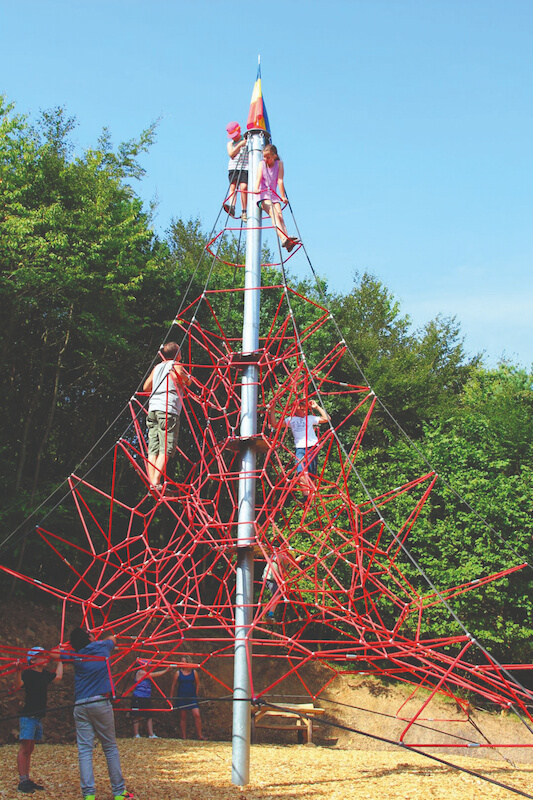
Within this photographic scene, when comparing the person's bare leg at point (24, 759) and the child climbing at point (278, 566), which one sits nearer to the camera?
the child climbing at point (278, 566)

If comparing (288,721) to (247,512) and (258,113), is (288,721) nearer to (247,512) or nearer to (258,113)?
(247,512)

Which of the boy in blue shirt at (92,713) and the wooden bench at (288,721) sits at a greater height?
the boy in blue shirt at (92,713)

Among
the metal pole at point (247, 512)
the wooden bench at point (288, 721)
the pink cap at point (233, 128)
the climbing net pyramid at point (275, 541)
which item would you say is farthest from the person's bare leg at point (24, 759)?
the pink cap at point (233, 128)

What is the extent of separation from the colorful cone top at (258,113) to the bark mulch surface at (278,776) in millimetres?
5915

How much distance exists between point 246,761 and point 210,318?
1277 centimetres

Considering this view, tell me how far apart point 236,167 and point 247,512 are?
11.9ft

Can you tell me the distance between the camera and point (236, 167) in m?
7.18

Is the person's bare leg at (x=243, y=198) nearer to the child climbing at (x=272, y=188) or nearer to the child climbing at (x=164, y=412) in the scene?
the child climbing at (x=272, y=188)

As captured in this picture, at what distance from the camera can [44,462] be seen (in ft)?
49.0

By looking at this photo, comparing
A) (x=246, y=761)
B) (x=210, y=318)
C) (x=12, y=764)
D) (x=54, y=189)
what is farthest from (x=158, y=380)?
(x=210, y=318)

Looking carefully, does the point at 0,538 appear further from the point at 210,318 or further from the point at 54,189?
the point at 210,318

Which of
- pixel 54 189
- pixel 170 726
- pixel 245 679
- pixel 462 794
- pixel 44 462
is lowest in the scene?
pixel 170 726

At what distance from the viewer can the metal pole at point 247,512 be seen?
5203 mm

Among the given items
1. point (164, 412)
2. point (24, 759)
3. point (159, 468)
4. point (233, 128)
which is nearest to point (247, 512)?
point (159, 468)
